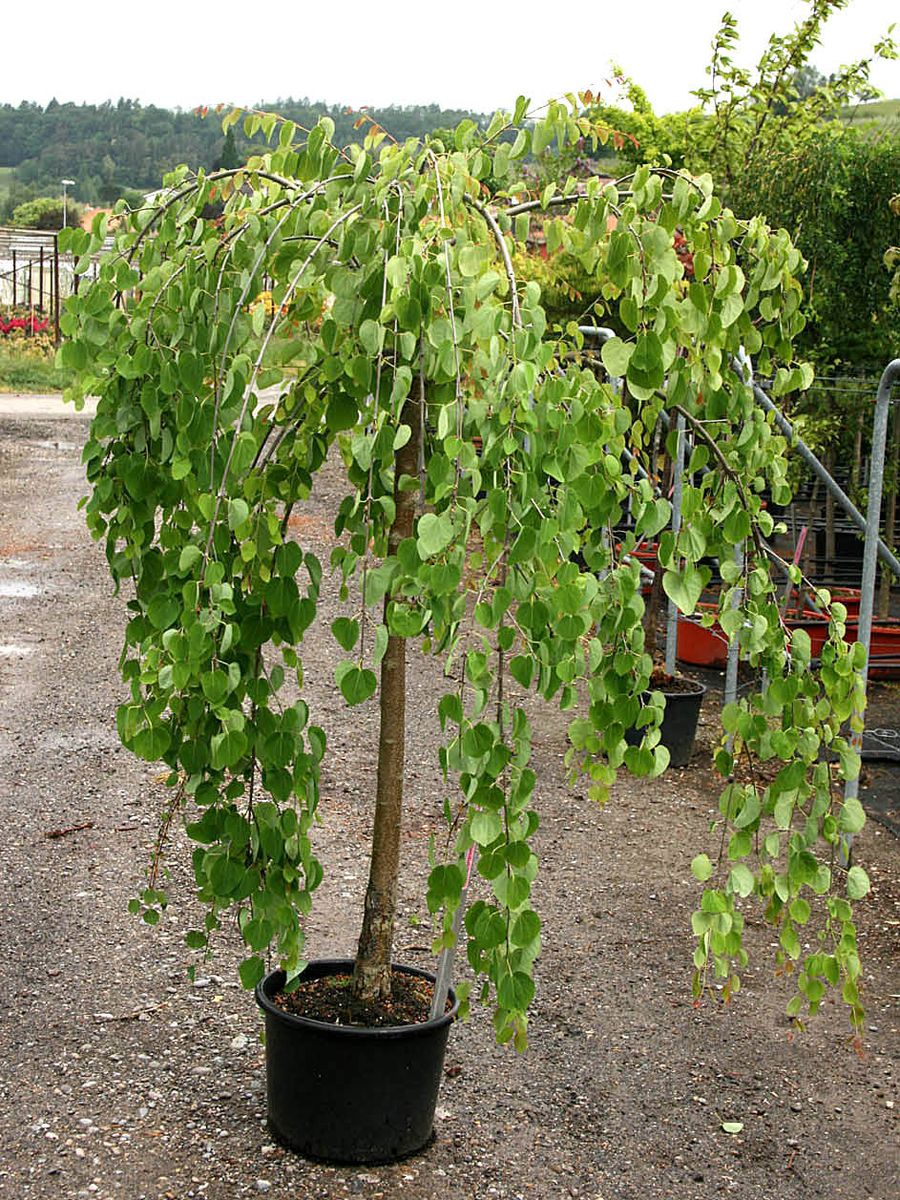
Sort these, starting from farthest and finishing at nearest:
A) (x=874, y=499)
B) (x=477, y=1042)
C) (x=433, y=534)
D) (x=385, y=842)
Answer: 1. (x=874, y=499)
2. (x=477, y=1042)
3. (x=385, y=842)
4. (x=433, y=534)

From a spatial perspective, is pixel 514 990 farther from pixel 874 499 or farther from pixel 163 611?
pixel 874 499

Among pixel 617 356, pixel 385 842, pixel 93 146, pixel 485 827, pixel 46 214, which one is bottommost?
pixel 385 842

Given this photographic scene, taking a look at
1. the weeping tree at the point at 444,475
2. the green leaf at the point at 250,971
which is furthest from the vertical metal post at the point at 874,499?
the green leaf at the point at 250,971

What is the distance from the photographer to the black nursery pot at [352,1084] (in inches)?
99.0

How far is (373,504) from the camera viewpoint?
2029mm

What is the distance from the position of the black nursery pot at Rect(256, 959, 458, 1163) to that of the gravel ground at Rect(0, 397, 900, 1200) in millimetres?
55

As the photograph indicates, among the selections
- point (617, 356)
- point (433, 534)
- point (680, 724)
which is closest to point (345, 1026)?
point (433, 534)

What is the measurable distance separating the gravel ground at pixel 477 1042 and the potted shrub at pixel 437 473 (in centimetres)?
32

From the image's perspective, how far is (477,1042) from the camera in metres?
3.20

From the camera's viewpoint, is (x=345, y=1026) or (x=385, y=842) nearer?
(x=345, y=1026)

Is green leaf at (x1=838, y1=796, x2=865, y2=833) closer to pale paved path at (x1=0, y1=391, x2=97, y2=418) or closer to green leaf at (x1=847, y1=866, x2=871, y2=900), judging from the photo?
green leaf at (x1=847, y1=866, x2=871, y2=900)

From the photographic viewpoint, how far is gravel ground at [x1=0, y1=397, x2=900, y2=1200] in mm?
2660

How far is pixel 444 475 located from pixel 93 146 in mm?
77856

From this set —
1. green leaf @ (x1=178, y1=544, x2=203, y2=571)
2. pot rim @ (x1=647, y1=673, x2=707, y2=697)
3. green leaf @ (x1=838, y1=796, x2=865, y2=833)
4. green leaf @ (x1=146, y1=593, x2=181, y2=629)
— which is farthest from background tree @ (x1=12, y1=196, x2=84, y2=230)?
green leaf @ (x1=838, y1=796, x2=865, y2=833)
